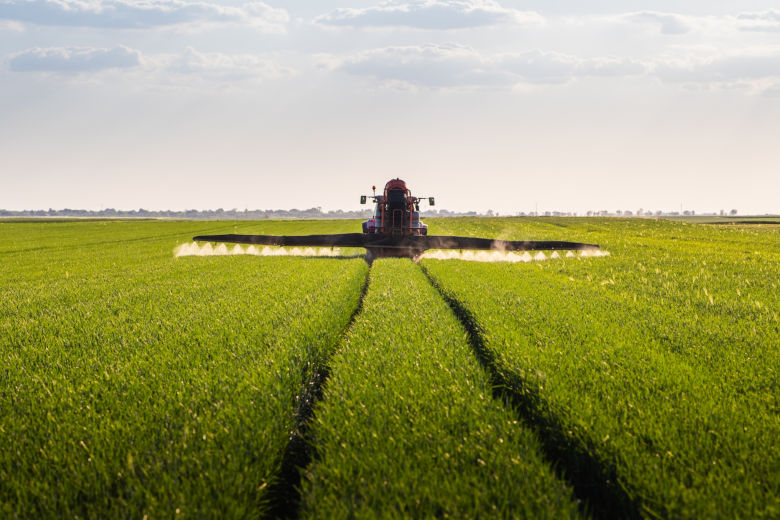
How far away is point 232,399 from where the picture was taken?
145 inches

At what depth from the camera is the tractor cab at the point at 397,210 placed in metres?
20.9

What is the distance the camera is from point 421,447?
3.02 metres

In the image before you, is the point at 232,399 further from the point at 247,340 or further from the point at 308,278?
the point at 308,278

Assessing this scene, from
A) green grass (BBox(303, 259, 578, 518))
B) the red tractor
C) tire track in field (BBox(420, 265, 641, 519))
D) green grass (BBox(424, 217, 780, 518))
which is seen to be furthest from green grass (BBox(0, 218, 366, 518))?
the red tractor

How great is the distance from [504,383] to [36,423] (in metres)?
4.22

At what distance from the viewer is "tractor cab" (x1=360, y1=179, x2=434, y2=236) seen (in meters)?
20.9

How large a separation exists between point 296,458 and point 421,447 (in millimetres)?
1108

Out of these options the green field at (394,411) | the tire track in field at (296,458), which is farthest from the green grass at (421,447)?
the tire track in field at (296,458)

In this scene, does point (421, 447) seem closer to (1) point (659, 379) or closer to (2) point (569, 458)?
(2) point (569, 458)

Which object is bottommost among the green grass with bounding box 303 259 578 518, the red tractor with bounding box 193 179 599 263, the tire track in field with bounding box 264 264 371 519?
the tire track in field with bounding box 264 264 371 519

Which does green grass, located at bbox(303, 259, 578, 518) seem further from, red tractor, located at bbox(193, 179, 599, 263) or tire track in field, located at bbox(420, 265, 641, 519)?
red tractor, located at bbox(193, 179, 599, 263)

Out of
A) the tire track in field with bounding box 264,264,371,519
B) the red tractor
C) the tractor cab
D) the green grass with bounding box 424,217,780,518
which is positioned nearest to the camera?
the green grass with bounding box 424,217,780,518

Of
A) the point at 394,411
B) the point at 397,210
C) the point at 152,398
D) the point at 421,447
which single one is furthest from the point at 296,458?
the point at 397,210

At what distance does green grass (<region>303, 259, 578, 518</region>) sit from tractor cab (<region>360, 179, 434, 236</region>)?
1606 cm
